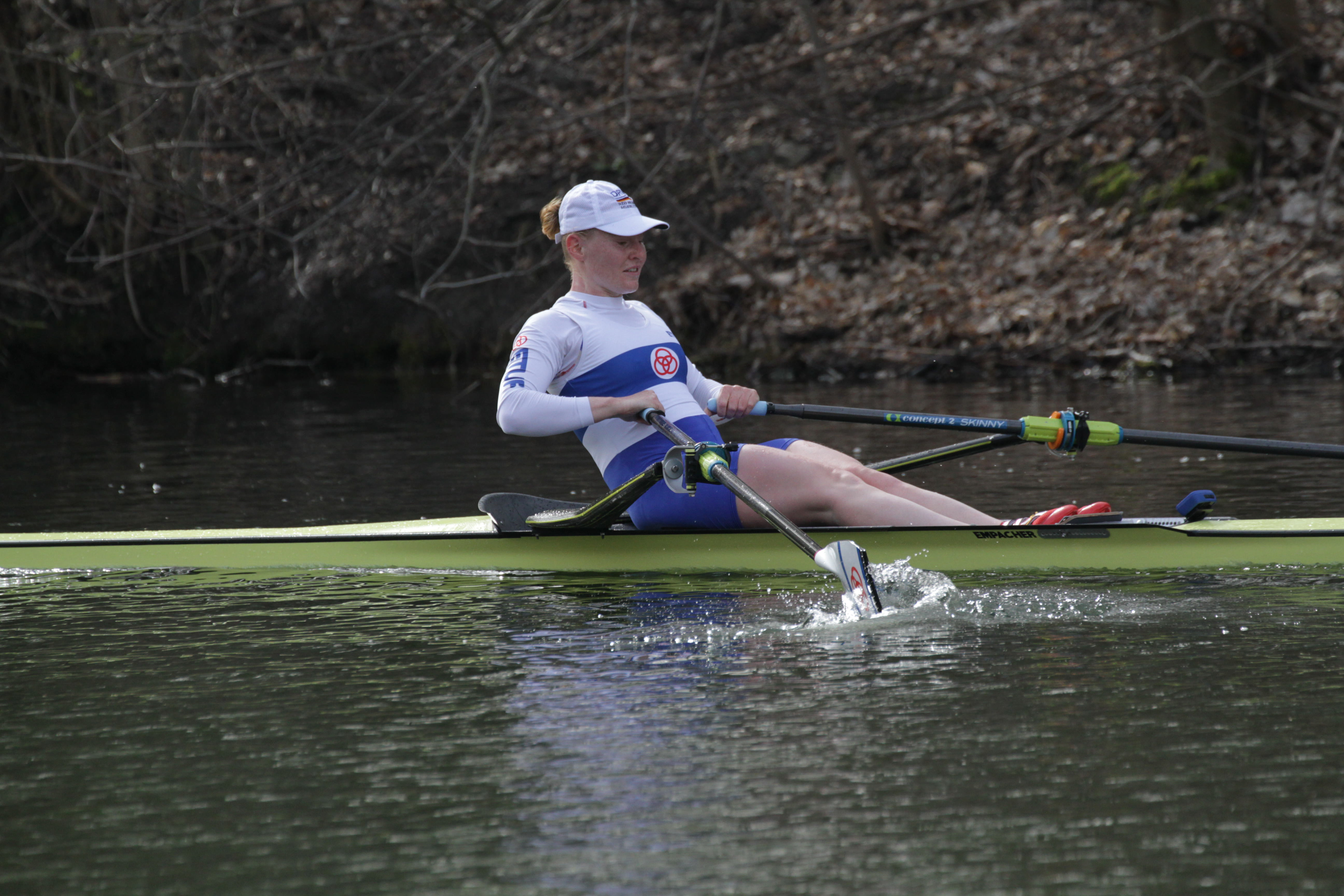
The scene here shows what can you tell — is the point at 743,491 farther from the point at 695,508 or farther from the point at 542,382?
the point at 542,382

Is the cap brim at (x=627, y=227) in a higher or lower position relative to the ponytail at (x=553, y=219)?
lower

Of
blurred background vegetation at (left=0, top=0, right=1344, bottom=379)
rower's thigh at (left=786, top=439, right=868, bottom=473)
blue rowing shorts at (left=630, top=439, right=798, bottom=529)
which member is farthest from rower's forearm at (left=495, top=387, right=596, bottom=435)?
blurred background vegetation at (left=0, top=0, right=1344, bottom=379)

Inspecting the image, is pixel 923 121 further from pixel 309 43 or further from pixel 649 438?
pixel 649 438

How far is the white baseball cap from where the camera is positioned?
17.0ft

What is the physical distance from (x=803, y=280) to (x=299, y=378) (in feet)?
17.9

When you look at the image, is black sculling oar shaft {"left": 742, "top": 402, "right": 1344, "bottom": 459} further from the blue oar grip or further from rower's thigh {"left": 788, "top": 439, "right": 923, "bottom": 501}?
rower's thigh {"left": 788, "top": 439, "right": 923, "bottom": 501}

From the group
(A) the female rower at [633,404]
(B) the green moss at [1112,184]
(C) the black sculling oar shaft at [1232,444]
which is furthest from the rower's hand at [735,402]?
(B) the green moss at [1112,184]

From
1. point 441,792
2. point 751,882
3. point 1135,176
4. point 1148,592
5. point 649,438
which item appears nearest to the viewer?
point 751,882

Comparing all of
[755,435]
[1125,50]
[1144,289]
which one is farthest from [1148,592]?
[1125,50]

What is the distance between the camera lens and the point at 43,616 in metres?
4.72

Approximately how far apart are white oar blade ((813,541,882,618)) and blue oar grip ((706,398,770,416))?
921 millimetres

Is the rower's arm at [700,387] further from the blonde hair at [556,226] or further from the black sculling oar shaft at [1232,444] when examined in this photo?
the black sculling oar shaft at [1232,444]

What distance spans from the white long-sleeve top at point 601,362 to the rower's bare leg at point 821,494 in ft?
1.22

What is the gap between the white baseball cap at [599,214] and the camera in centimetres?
519
